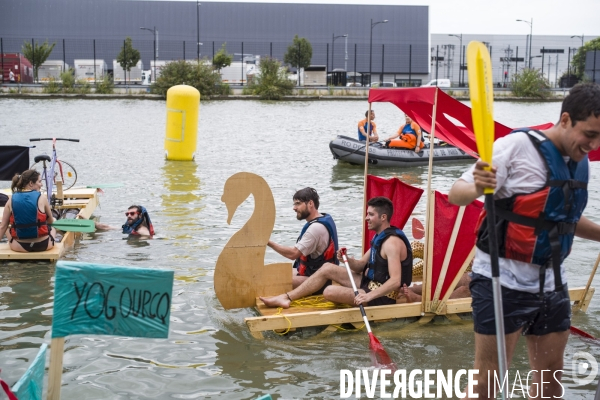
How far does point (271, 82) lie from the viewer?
56.0m

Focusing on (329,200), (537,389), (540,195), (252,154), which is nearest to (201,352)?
(537,389)

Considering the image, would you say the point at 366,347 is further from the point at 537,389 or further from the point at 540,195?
the point at 540,195

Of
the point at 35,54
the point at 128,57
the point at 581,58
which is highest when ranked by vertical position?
the point at 581,58

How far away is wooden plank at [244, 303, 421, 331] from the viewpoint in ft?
21.3

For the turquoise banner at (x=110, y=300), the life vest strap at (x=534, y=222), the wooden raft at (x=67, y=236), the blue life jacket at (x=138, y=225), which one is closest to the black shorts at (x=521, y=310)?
the life vest strap at (x=534, y=222)

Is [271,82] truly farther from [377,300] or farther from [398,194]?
[377,300]

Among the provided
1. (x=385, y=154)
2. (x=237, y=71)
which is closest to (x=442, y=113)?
(x=385, y=154)

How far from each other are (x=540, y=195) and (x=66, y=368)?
417 cm

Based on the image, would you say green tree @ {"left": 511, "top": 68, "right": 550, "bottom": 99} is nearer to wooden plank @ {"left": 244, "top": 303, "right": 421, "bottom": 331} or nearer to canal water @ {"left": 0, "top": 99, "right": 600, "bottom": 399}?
canal water @ {"left": 0, "top": 99, "right": 600, "bottom": 399}

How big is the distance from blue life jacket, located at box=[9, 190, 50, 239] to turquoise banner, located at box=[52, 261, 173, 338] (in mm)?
5855

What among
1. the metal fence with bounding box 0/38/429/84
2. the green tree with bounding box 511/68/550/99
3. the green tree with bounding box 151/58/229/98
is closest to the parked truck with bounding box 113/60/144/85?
the metal fence with bounding box 0/38/429/84

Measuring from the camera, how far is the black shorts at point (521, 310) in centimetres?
369

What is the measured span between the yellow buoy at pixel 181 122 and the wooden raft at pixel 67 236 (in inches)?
297

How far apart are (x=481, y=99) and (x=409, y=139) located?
645 inches
